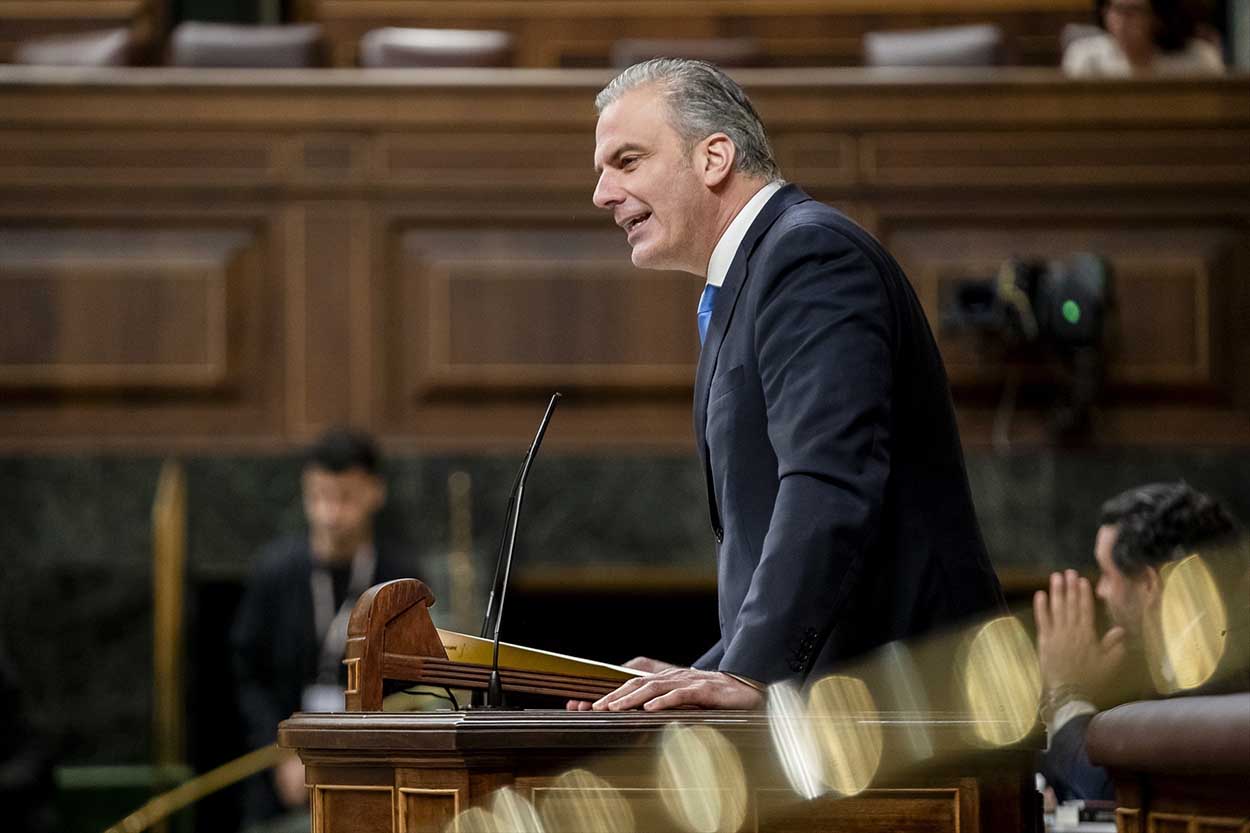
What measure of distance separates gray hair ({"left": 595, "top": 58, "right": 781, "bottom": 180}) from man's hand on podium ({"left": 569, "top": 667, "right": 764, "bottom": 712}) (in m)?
0.66

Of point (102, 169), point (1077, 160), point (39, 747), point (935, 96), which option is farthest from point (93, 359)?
point (1077, 160)

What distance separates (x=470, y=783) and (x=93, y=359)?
3705mm

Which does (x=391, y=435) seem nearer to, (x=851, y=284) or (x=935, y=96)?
(x=935, y=96)

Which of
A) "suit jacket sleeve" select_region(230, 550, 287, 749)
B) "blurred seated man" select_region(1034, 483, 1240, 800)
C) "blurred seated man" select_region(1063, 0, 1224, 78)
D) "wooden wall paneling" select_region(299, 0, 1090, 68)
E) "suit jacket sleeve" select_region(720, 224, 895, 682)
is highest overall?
"wooden wall paneling" select_region(299, 0, 1090, 68)

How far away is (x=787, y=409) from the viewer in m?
1.68

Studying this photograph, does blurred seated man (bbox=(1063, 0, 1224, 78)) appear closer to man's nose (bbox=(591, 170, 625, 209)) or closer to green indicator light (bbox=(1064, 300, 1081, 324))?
green indicator light (bbox=(1064, 300, 1081, 324))

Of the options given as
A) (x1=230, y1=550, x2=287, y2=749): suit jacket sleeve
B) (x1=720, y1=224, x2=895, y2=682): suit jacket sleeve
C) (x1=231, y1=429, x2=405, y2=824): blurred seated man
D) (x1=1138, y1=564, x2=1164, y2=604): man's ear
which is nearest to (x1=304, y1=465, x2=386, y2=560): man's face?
(x1=231, y1=429, x2=405, y2=824): blurred seated man

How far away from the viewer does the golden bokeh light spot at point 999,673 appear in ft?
4.90

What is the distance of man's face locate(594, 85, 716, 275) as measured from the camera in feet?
6.35

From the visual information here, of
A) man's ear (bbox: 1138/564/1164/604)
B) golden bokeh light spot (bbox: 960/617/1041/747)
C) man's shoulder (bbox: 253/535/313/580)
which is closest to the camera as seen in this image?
golden bokeh light spot (bbox: 960/617/1041/747)

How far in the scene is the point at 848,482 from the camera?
161 centimetres

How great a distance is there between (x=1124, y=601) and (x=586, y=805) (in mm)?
1631

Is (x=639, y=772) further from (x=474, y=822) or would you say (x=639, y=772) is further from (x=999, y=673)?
(x=999, y=673)

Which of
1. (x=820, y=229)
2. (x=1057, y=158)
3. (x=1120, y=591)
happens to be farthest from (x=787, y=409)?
(x=1057, y=158)
